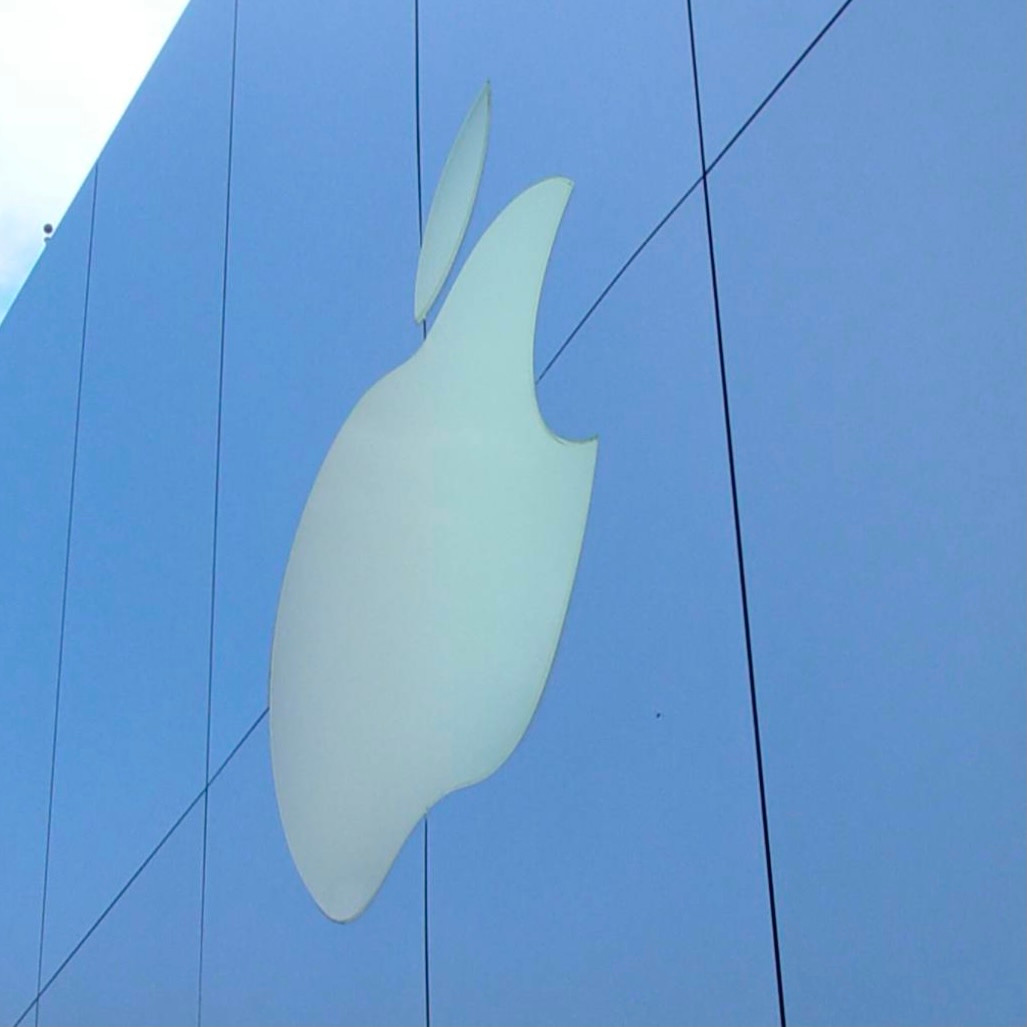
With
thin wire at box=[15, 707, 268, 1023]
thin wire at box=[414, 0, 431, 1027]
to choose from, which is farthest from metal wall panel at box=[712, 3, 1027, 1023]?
thin wire at box=[15, 707, 268, 1023]

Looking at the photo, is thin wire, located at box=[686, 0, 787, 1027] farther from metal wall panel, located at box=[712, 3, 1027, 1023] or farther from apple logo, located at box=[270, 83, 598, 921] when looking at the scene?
apple logo, located at box=[270, 83, 598, 921]

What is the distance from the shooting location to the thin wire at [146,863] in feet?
9.82

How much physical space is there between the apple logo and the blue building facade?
61 mm

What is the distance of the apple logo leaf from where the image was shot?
8.36 ft

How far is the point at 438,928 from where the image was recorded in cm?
217

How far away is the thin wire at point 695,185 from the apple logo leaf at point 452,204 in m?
0.49

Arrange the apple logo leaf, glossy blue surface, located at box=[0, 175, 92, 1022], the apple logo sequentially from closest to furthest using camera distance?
1. the apple logo
2. the apple logo leaf
3. glossy blue surface, located at box=[0, 175, 92, 1022]

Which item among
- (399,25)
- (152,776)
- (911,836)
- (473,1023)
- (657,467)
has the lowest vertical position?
(473,1023)

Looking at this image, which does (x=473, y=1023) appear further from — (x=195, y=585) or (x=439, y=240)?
(x=195, y=585)

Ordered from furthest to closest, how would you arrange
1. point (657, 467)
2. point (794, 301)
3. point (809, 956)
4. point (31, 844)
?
point (31, 844), point (657, 467), point (794, 301), point (809, 956)

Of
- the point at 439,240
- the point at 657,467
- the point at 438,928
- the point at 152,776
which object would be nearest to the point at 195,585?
the point at 152,776

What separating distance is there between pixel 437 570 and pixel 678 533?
1.88 feet

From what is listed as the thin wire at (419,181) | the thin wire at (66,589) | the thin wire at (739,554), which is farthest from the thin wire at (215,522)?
the thin wire at (739,554)

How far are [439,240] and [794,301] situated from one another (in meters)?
1.07
